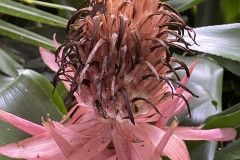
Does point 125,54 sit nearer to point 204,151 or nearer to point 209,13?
point 204,151

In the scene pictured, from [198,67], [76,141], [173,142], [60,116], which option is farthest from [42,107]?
[198,67]

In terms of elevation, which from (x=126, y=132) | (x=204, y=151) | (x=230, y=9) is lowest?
(x=204, y=151)

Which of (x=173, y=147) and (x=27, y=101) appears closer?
(x=173, y=147)

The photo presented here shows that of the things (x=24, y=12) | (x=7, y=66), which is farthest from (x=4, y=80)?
(x=24, y=12)

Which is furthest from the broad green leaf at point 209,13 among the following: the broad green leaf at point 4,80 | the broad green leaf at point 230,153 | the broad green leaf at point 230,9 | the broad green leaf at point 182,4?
the broad green leaf at point 4,80

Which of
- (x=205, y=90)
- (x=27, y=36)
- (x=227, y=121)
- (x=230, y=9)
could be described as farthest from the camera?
(x=230, y=9)

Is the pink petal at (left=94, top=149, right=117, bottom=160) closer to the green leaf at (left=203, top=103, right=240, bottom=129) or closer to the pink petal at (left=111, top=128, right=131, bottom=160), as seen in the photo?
the pink petal at (left=111, top=128, right=131, bottom=160)

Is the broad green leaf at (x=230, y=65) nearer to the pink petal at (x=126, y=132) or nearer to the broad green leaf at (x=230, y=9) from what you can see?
the broad green leaf at (x=230, y=9)
